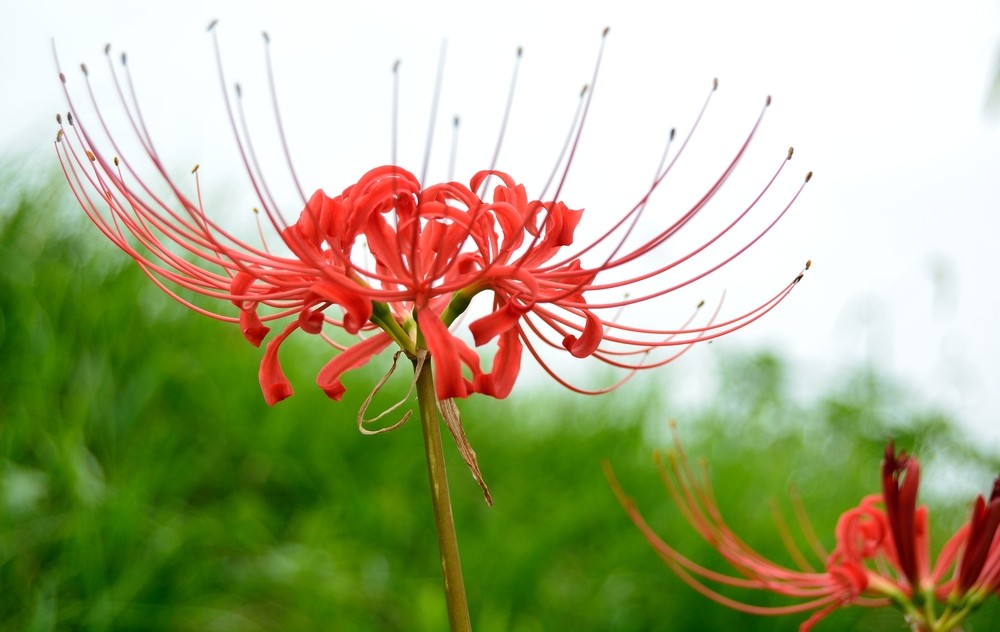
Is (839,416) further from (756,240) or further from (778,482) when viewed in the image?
(756,240)

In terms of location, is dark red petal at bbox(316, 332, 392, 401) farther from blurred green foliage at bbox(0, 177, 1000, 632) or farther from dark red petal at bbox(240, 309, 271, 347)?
blurred green foliage at bbox(0, 177, 1000, 632)

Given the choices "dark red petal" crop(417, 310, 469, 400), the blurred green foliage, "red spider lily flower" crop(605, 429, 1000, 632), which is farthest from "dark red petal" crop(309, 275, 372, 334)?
the blurred green foliage

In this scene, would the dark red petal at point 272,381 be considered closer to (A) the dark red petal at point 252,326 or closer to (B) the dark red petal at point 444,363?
(A) the dark red petal at point 252,326

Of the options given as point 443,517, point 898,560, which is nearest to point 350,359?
point 443,517

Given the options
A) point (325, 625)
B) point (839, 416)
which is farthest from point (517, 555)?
point (839, 416)

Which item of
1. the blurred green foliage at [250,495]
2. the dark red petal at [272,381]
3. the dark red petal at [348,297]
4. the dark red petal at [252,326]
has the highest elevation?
the dark red petal at [348,297]

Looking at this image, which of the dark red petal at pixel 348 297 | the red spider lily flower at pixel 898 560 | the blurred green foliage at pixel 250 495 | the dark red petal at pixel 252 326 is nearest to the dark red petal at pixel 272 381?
the dark red petal at pixel 252 326
